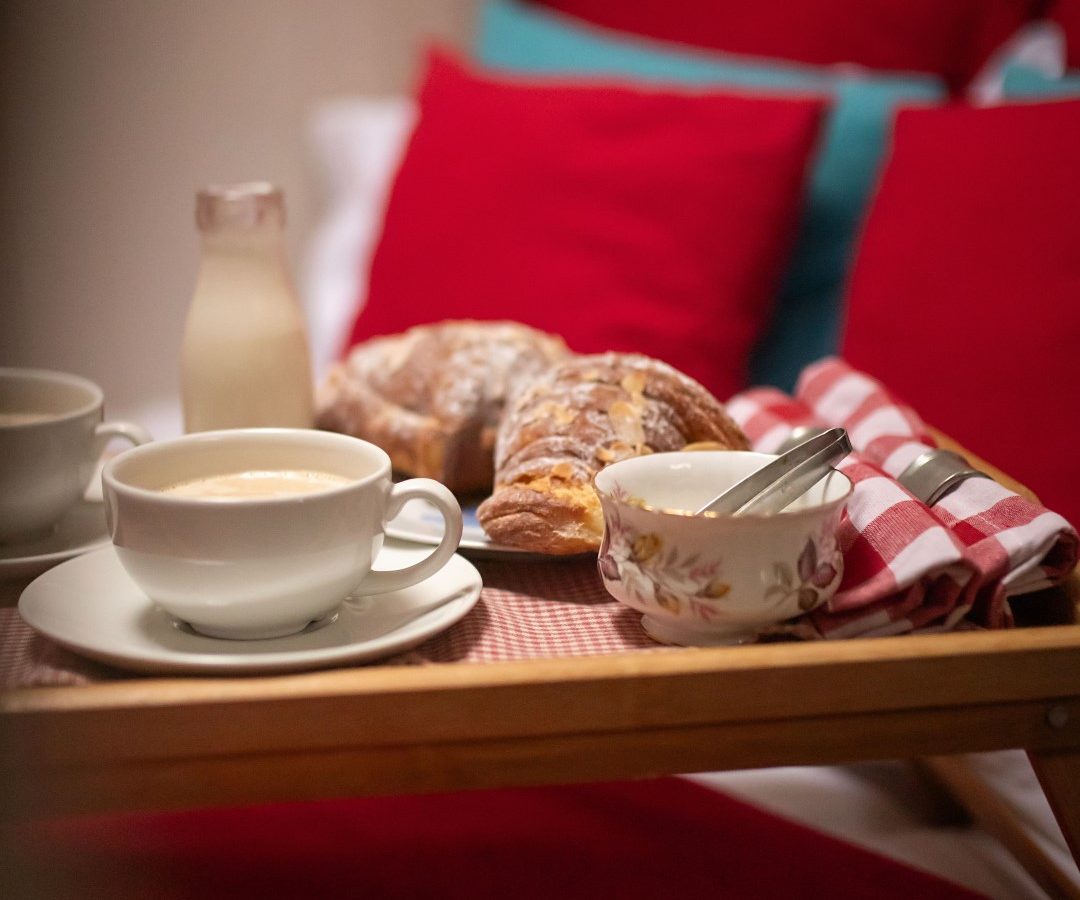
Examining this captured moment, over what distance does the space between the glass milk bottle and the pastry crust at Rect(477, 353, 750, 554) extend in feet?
0.68

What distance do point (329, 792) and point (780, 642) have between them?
0.26 meters

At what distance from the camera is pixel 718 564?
573 millimetres

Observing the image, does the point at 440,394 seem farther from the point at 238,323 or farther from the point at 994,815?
the point at 994,815

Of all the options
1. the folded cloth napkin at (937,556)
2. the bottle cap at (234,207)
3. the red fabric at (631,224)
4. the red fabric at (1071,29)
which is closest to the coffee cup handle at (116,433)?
the bottle cap at (234,207)

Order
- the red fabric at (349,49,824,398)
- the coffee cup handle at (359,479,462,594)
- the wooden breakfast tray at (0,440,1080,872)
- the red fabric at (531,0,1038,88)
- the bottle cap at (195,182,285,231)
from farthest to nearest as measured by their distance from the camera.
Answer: the red fabric at (531,0,1038,88) → the red fabric at (349,49,824,398) → the bottle cap at (195,182,285,231) → the coffee cup handle at (359,479,462,594) → the wooden breakfast tray at (0,440,1080,872)

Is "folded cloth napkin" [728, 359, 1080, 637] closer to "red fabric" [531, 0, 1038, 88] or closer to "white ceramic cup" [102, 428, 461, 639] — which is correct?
"white ceramic cup" [102, 428, 461, 639]

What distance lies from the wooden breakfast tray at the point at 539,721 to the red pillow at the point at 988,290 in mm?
362

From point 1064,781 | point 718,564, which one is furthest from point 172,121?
point 1064,781

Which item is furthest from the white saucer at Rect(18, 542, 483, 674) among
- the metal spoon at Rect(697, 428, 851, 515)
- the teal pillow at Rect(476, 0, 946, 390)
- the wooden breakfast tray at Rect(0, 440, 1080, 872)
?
the teal pillow at Rect(476, 0, 946, 390)

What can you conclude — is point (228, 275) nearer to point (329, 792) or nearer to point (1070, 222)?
point (329, 792)

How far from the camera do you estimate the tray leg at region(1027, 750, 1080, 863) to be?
60 centimetres

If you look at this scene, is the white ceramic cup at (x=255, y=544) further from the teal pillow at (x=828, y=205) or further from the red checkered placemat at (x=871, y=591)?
the teal pillow at (x=828, y=205)

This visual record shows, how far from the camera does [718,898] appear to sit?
79 centimetres

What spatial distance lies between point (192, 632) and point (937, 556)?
0.41 meters
